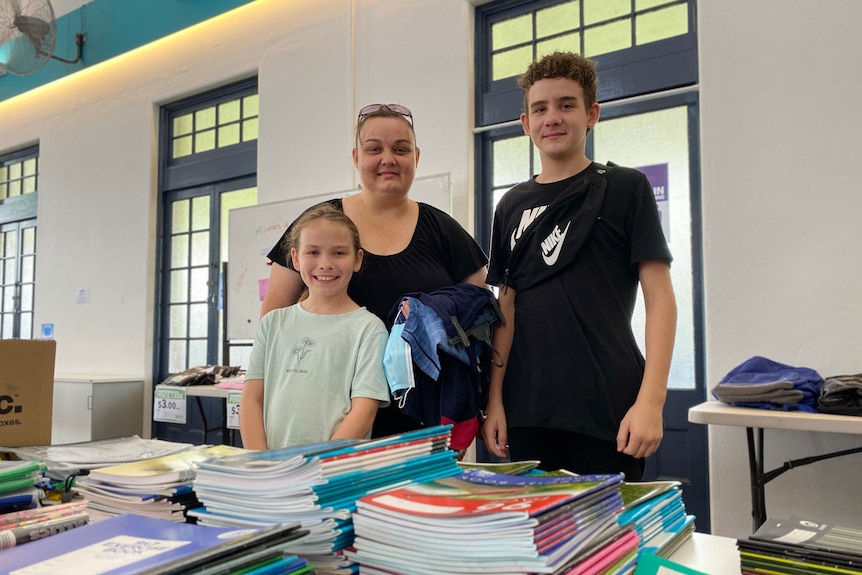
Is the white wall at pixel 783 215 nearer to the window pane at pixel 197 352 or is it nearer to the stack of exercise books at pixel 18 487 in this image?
the stack of exercise books at pixel 18 487

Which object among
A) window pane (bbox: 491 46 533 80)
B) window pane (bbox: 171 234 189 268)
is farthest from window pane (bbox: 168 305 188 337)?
window pane (bbox: 491 46 533 80)

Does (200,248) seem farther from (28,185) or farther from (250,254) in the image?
(28,185)

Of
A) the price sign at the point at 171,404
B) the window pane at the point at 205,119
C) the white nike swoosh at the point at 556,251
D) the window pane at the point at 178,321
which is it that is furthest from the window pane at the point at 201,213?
the white nike swoosh at the point at 556,251

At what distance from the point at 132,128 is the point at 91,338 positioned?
6.02ft

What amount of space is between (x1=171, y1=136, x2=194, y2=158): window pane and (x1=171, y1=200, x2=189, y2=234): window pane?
1.29 ft

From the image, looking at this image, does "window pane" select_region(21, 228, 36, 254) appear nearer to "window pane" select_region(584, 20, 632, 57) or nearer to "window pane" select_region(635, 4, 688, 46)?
"window pane" select_region(584, 20, 632, 57)

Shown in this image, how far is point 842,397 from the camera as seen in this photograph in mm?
2141

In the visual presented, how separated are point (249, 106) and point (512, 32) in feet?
7.21

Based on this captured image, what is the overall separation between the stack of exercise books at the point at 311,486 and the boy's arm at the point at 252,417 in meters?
0.61

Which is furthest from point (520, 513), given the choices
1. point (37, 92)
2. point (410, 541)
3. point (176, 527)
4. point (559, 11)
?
point (37, 92)

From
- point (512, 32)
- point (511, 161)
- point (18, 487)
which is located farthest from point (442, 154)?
point (18, 487)

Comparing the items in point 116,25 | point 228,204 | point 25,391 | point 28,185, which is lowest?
point 25,391

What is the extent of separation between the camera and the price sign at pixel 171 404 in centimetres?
379

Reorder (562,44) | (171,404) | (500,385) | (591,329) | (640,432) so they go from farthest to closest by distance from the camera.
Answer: (171,404)
(562,44)
(500,385)
(591,329)
(640,432)
